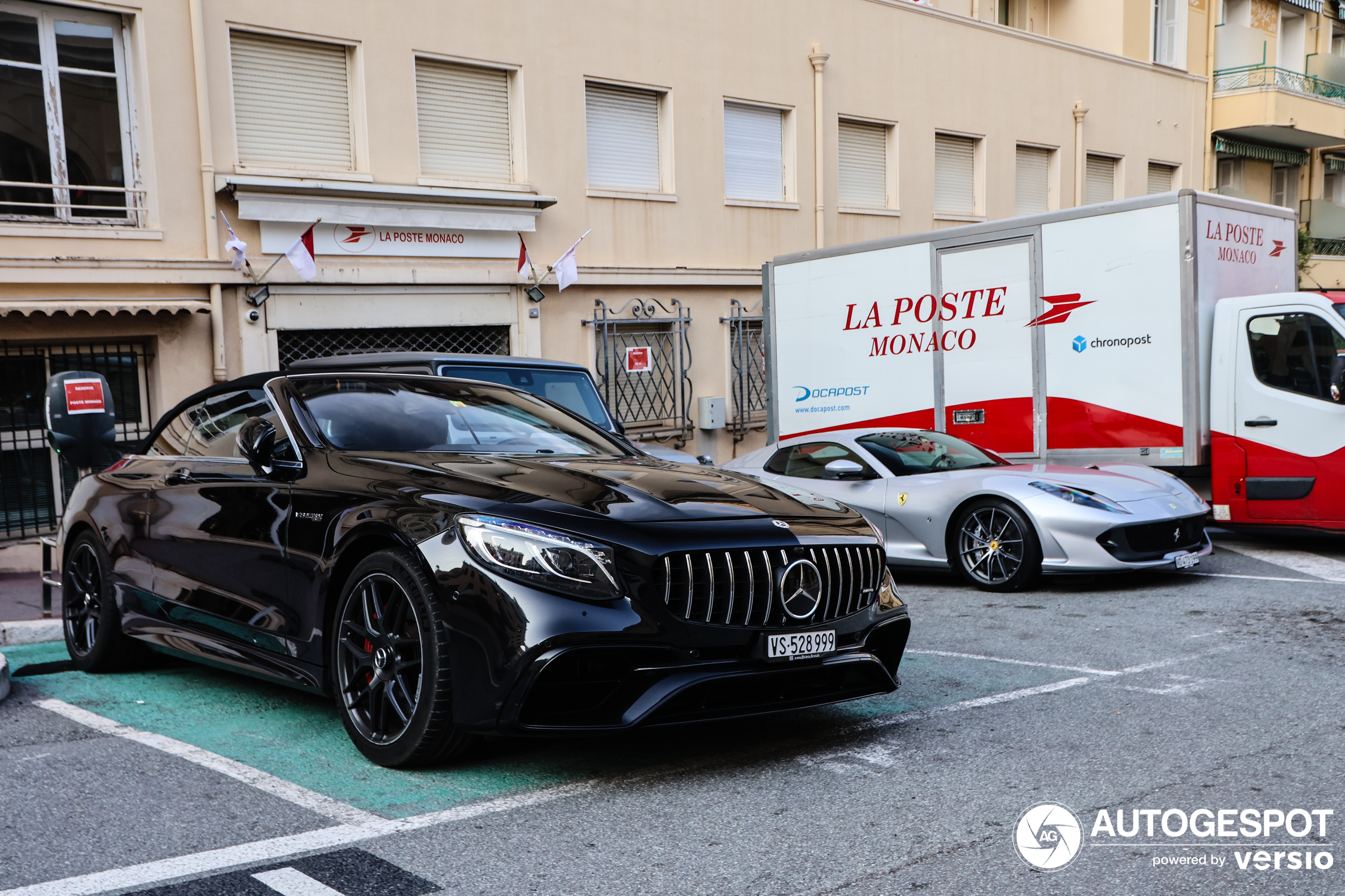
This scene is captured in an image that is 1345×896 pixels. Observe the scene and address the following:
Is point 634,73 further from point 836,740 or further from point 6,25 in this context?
point 836,740

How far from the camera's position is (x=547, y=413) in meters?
5.72

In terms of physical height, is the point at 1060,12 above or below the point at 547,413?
above

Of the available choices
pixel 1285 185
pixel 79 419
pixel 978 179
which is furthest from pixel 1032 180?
pixel 79 419

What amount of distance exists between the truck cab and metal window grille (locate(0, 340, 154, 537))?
9388 mm

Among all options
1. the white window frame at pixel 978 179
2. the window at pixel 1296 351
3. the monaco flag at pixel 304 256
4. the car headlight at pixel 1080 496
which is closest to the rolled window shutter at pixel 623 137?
the monaco flag at pixel 304 256

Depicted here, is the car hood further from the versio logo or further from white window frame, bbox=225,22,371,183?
white window frame, bbox=225,22,371,183

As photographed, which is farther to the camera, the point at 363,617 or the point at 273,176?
the point at 273,176

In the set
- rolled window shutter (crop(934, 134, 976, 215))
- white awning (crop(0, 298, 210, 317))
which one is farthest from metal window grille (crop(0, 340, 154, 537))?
rolled window shutter (crop(934, 134, 976, 215))

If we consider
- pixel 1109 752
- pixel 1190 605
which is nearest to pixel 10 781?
pixel 1109 752

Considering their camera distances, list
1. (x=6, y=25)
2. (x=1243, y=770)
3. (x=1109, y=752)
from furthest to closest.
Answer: (x=6, y=25)
(x=1109, y=752)
(x=1243, y=770)

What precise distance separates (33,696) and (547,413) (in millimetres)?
2769

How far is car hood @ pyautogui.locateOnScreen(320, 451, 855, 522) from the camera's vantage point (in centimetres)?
416

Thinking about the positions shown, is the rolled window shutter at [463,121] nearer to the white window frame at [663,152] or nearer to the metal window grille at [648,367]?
the white window frame at [663,152]

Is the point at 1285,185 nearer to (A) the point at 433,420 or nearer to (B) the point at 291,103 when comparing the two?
(B) the point at 291,103
